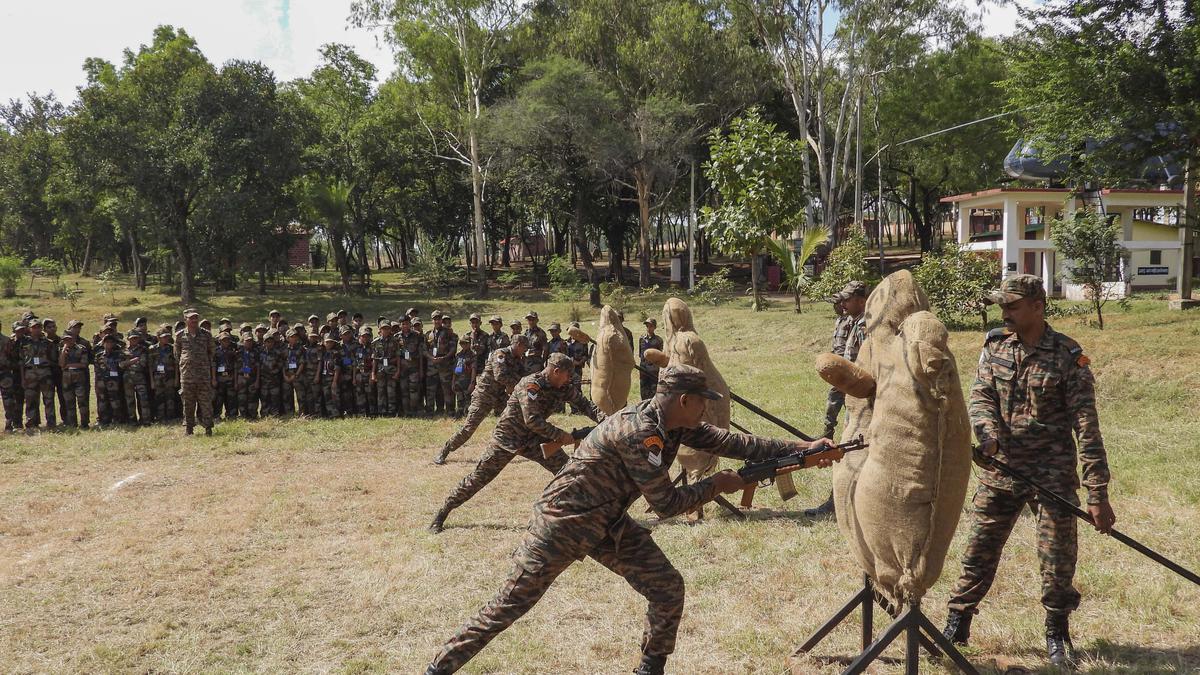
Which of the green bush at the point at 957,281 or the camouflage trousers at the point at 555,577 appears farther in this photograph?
the green bush at the point at 957,281

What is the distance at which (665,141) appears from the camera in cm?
3177

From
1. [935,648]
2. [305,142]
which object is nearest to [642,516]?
[935,648]

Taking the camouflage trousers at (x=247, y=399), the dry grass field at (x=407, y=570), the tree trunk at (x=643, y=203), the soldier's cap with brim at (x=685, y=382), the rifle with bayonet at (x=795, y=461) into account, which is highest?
the tree trunk at (x=643, y=203)

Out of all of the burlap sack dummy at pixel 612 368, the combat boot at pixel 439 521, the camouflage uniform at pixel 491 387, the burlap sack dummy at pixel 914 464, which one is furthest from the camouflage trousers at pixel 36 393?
the burlap sack dummy at pixel 914 464

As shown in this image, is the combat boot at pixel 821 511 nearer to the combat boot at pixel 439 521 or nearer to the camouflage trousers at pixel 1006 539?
the camouflage trousers at pixel 1006 539

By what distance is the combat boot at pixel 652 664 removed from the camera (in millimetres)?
4519

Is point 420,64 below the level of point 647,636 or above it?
above

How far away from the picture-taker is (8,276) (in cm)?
3253

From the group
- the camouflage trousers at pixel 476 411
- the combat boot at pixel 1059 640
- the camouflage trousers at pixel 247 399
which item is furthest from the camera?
the camouflage trousers at pixel 247 399

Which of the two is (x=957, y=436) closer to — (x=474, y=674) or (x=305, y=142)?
(x=474, y=674)

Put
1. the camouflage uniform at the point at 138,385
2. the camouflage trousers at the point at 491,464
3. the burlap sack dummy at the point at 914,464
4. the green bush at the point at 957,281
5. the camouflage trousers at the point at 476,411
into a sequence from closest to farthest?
the burlap sack dummy at the point at 914,464 → the camouflage trousers at the point at 491,464 → the camouflage trousers at the point at 476,411 → the camouflage uniform at the point at 138,385 → the green bush at the point at 957,281

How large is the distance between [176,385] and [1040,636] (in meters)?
13.1

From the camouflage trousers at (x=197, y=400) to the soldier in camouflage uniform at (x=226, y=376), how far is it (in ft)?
3.54

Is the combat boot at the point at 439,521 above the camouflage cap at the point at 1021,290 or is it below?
below
